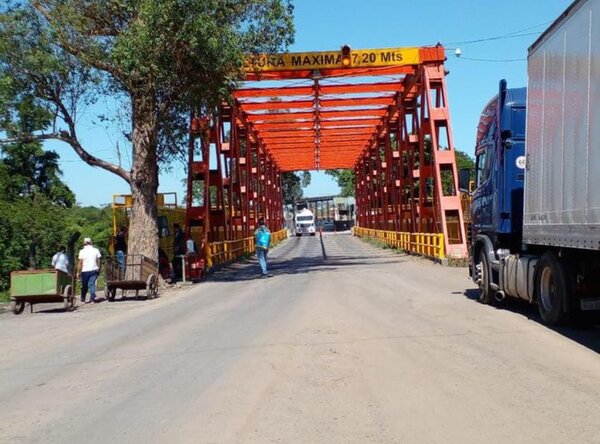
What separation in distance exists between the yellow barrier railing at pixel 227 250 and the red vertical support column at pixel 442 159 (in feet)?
29.5

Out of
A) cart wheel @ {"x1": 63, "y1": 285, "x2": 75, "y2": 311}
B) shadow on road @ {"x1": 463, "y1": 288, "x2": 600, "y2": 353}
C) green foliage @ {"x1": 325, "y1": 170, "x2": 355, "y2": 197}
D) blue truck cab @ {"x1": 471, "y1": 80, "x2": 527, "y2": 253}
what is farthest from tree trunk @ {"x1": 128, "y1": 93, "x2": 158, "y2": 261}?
green foliage @ {"x1": 325, "y1": 170, "x2": 355, "y2": 197}

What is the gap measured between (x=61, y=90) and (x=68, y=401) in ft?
45.6

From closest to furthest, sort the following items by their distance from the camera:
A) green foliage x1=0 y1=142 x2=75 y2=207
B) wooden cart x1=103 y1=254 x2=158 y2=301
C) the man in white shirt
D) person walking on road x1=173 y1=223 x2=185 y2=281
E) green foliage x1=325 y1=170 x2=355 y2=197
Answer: the man in white shirt < wooden cart x1=103 y1=254 x2=158 y2=301 < person walking on road x1=173 y1=223 x2=185 y2=281 < green foliage x1=0 y1=142 x2=75 y2=207 < green foliage x1=325 y1=170 x2=355 y2=197

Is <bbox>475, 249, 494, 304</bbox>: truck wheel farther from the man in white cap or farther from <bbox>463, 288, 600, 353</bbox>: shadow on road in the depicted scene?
the man in white cap

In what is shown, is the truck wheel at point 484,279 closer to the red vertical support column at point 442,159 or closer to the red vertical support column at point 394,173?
the red vertical support column at point 442,159

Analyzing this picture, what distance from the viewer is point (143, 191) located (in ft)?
64.7

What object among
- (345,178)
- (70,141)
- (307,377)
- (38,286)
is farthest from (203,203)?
(345,178)

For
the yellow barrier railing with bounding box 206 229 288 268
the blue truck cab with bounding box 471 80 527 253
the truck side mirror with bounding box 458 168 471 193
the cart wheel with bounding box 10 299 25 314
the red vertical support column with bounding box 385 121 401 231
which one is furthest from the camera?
the red vertical support column with bounding box 385 121 401 231

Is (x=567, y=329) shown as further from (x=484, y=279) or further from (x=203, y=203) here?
(x=203, y=203)

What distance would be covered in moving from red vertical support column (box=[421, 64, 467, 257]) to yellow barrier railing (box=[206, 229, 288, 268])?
29.5 feet

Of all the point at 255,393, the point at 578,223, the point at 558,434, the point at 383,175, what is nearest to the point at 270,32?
the point at 578,223

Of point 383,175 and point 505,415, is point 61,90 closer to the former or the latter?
point 505,415

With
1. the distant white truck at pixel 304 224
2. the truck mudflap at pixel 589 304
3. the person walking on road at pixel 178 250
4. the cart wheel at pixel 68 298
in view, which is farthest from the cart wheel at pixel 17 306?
the distant white truck at pixel 304 224

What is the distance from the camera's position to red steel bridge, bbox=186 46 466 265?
2600cm
